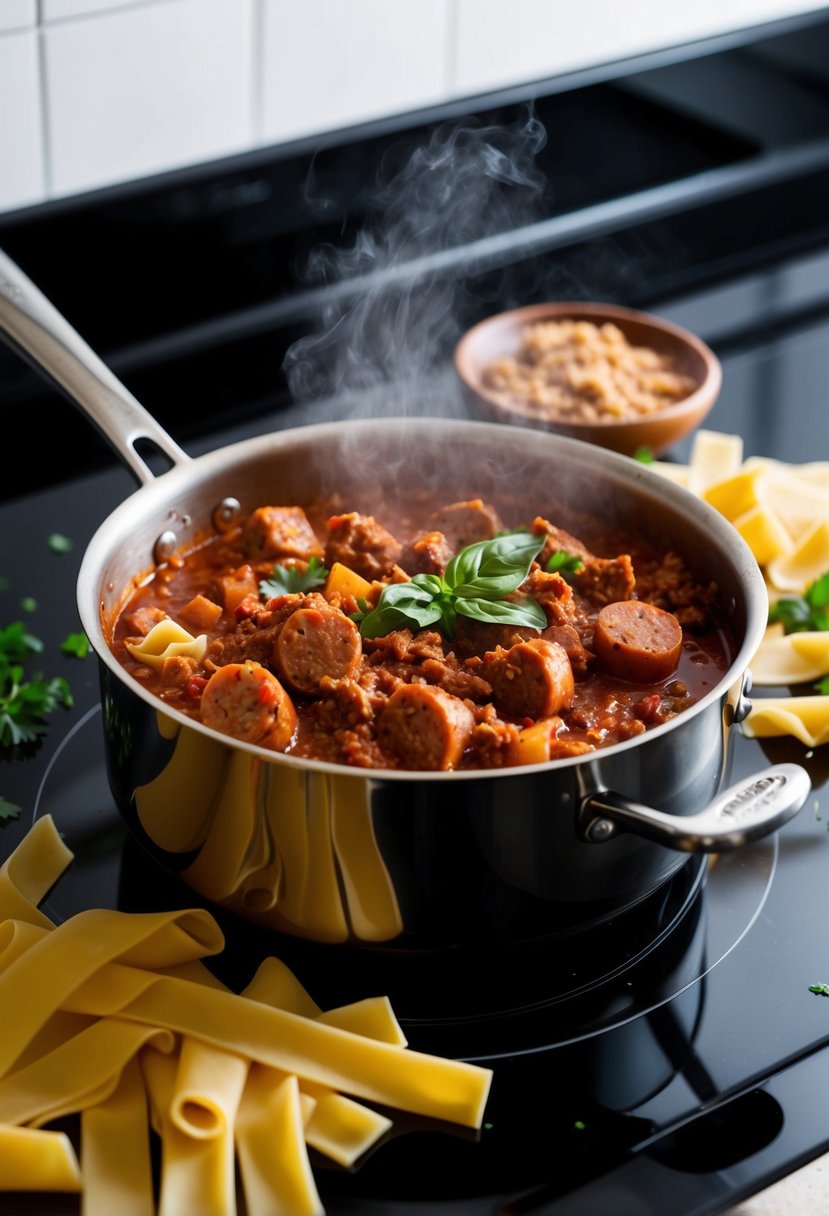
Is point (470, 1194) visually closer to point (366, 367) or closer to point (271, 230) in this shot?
point (366, 367)

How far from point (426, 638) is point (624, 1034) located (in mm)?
718

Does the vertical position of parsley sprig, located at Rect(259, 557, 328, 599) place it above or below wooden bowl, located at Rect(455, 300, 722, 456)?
above

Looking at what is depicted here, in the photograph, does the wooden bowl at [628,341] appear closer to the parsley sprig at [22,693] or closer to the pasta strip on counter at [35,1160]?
the parsley sprig at [22,693]

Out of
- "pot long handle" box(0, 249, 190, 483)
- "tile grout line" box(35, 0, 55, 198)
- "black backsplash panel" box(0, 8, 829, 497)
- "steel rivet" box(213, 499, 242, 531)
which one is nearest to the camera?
"pot long handle" box(0, 249, 190, 483)

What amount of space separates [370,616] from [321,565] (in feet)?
1.05

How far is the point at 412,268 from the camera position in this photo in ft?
13.3

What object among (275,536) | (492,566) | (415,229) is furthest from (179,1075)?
(415,229)

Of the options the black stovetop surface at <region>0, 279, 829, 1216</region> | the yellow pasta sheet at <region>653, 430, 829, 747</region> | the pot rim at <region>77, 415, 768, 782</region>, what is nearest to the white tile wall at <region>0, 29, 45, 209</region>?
the pot rim at <region>77, 415, 768, 782</region>

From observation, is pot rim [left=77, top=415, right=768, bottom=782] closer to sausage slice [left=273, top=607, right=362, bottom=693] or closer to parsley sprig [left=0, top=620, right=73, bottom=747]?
sausage slice [left=273, top=607, right=362, bottom=693]

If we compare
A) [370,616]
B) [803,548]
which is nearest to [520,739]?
[370,616]

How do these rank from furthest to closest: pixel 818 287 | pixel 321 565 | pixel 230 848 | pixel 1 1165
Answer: pixel 818 287 → pixel 321 565 → pixel 230 848 → pixel 1 1165

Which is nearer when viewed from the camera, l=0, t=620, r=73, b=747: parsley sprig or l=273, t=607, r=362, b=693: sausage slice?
l=273, t=607, r=362, b=693: sausage slice

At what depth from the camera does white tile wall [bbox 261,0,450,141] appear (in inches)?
140

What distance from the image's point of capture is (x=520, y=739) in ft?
7.80
